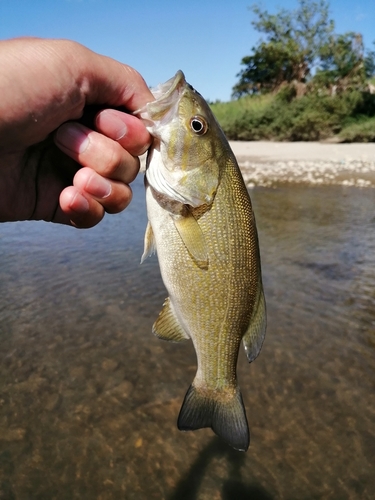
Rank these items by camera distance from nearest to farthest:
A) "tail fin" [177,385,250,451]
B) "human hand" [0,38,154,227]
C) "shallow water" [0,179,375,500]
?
"human hand" [0,38,154,227], "tail fin" [177,385,250,451], "shallow water" [0,179,375,500]

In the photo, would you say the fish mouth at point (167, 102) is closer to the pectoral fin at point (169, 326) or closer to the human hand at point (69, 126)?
the human hand at point (69, 126)

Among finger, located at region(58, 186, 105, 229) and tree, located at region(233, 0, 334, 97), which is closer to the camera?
finger, located at region(58, 186, 105, 229)

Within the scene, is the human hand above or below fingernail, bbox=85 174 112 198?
above

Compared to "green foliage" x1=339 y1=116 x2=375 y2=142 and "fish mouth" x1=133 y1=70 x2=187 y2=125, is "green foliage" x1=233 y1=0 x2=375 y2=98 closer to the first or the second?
"green foliage" x1=339 y1=116 x2=375 y2=142

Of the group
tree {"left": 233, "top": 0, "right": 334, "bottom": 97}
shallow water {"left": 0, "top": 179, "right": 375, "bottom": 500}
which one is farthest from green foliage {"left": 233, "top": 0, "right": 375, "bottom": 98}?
shallow water {"left": 0, "top": 179, "right": 375, "bottom": 500}

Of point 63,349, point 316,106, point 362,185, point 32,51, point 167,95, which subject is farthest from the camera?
point 316,106

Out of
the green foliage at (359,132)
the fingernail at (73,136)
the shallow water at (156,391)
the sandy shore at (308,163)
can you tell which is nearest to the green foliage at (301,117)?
the green foliage at (359,132)

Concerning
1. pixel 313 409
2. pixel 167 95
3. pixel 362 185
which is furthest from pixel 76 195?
pixel 362 185

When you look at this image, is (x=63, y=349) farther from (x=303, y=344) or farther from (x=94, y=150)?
(x=94, y=150)
